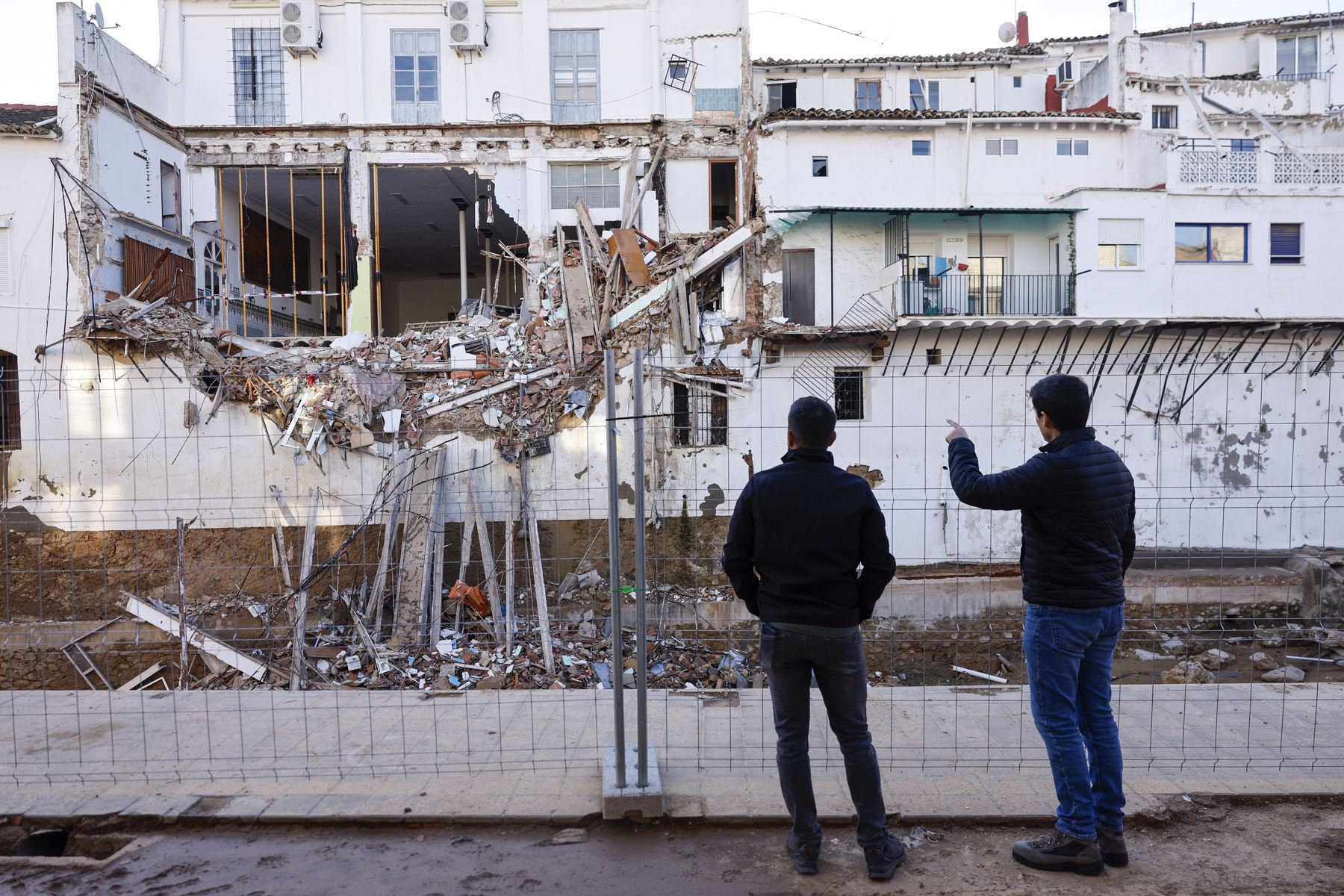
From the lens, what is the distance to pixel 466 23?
67.4ft

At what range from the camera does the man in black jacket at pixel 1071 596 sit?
11.5 feet

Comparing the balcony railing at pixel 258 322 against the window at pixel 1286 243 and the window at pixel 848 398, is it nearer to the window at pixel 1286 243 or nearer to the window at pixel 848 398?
the window at pixel 848 398

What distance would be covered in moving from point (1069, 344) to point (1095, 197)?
3.28 meters

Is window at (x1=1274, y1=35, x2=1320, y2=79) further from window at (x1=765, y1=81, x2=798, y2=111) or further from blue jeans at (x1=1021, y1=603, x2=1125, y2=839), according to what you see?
blue jeans at (x1=1021, y1=603, x2=1125, y2=839)

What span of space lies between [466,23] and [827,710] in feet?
69.0

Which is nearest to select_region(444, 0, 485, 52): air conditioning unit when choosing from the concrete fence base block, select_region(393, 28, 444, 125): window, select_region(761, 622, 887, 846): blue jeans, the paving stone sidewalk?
select_region(393, 28, 444, 125): window

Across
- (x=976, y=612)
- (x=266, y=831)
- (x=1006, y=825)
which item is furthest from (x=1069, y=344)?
(x=266, y=831)

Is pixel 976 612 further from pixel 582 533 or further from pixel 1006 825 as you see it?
pixel 1006 825

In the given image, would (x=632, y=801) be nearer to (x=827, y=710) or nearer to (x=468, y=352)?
(x=827, y=710)

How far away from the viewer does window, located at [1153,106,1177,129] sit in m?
24.2

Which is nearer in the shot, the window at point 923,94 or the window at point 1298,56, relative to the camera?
the window at point 923,94

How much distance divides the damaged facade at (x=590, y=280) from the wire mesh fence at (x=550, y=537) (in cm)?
14

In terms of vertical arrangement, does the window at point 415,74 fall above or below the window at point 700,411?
above

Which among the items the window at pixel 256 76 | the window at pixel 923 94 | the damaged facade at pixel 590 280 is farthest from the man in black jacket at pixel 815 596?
the window at pixel 923 94
